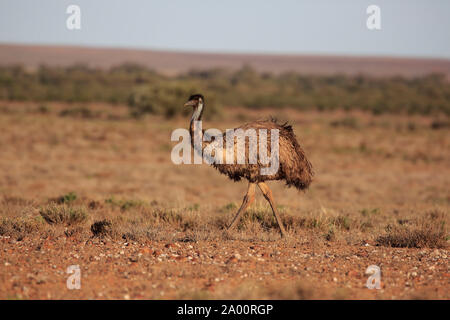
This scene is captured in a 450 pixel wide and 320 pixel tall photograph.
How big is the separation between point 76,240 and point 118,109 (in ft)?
124

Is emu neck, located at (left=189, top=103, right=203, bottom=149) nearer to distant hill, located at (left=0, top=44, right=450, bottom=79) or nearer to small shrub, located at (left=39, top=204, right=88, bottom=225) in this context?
small shrub, located at (left=39, top=204, right=88, bottom=225)

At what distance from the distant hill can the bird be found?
4424 inches

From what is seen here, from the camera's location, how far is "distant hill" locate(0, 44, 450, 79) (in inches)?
4783

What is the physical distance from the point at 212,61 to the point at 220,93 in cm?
7609

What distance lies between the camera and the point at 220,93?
62.2 m

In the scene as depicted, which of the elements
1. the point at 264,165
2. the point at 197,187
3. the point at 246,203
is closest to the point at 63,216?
the point at 246,203

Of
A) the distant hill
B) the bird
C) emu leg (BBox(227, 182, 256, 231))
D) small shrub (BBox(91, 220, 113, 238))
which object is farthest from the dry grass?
the distant hill

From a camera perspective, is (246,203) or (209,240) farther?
(246,203)

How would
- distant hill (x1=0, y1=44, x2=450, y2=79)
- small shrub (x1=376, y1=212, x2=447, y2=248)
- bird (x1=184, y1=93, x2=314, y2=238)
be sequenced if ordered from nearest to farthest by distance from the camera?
small shrub (x1=376, y1=212, x2=447, y2=248) → bird (x1=184, y1=93, x2=314, y2=238) → distant hill (x1=0, y1=44, x2=450, y2=79)

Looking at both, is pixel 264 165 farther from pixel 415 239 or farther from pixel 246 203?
pixel 415 239

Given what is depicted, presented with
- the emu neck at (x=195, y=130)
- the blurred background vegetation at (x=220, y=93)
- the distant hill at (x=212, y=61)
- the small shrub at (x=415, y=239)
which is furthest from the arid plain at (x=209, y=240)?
the distant hill at (x=212, y=61)
